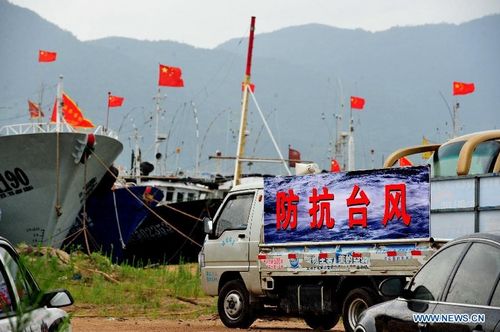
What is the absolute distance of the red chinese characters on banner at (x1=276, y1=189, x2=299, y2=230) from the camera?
16500mm

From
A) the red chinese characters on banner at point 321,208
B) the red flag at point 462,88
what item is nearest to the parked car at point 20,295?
the red chinese characters on banner at point 321,208

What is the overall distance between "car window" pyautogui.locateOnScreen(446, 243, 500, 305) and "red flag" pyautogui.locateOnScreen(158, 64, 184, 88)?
1539 inches

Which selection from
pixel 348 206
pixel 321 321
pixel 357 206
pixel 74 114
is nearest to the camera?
pixel 357 206

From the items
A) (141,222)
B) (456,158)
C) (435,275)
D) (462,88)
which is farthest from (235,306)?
(462,88)

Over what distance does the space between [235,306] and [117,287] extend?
749 cm

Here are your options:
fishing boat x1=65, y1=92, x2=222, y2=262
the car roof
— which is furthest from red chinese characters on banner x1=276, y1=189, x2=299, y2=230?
fishing boat x1=65, y1=92, x2=222, y2=262

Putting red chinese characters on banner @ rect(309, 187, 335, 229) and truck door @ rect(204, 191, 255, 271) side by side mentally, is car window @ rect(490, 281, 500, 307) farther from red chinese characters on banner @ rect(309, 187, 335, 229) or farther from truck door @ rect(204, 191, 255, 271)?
truck door @ rect(204, 191, 255, 271)

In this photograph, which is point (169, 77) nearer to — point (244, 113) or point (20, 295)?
point (244, 113)

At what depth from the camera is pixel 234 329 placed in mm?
17281

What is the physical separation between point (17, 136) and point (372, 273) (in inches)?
854

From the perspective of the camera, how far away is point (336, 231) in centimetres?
1563

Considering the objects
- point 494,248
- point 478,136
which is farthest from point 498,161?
point 494,248

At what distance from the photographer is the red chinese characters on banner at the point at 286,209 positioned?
1650 cm

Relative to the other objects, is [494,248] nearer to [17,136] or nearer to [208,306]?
[208,306]
